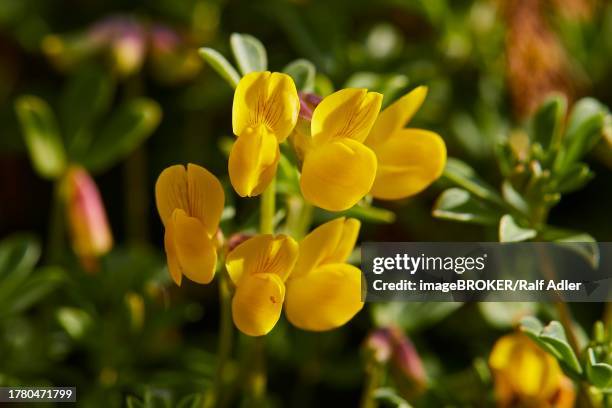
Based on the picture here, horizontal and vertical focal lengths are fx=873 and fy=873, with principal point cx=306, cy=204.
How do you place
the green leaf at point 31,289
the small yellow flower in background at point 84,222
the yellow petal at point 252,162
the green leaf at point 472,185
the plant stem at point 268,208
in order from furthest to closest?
the small yellow flower in background at point 84,222 → the green leaf at point 31,289 → the green leaf at point 472,185 → the plant stem at point 268,208 → the yellow petal at point 252,162

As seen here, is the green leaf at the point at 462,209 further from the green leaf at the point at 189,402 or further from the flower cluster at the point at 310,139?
the green leaf at the point at 189,402

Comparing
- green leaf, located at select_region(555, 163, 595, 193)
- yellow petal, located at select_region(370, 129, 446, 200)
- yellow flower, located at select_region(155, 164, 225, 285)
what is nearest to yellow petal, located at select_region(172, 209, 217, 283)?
yellow flower, located at select_region(155, 164, 225, 285)

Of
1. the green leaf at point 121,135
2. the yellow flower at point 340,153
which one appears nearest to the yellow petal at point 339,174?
the yellow flower at point 340,153

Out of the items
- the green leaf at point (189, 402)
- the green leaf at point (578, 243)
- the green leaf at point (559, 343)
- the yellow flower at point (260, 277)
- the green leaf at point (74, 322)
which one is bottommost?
the green leaf at point (74, 322)

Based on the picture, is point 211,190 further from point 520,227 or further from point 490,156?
point 490,156

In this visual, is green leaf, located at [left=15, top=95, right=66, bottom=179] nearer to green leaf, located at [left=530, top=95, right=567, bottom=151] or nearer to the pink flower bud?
the pink flower bud

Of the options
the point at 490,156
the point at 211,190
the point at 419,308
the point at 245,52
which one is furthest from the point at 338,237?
the point at 490,156

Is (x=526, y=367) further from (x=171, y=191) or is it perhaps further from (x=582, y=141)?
(x=171, y=191)
